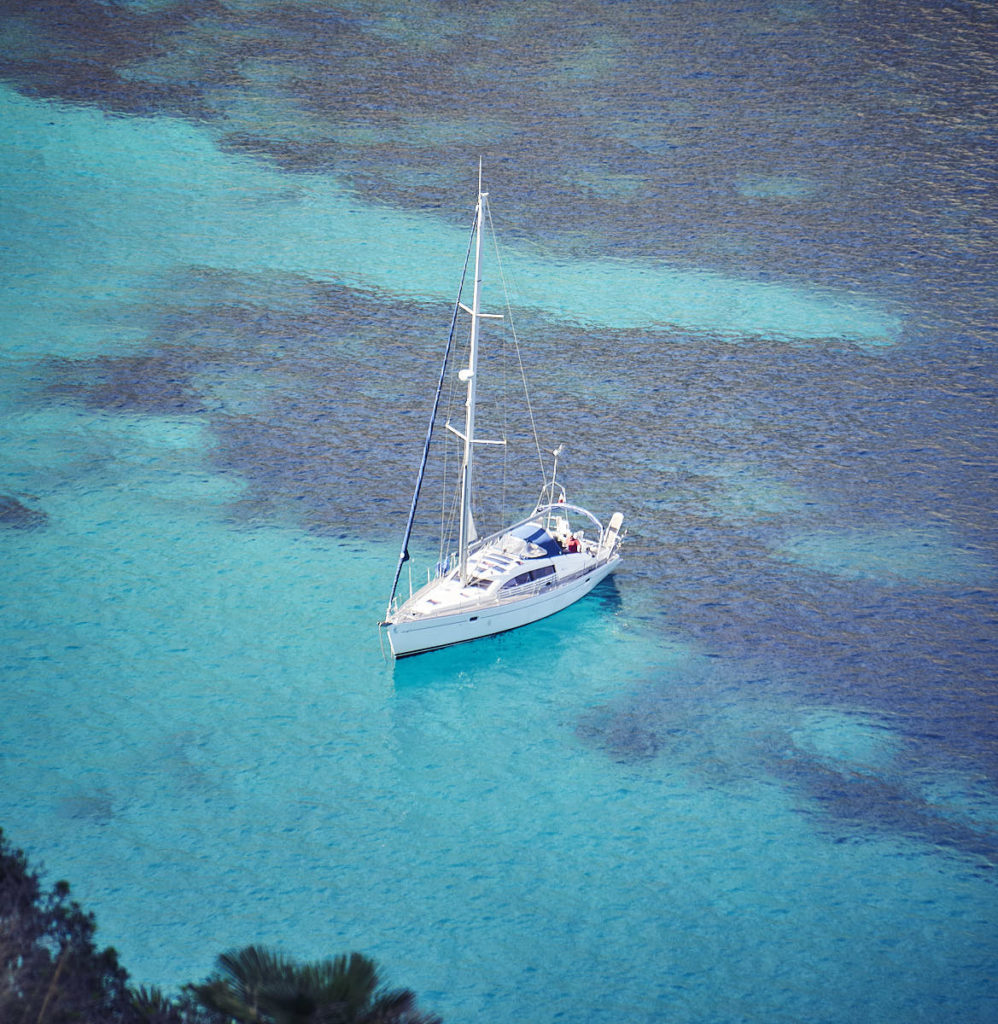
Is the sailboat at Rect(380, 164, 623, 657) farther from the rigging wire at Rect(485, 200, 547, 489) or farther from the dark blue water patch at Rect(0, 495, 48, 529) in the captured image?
the dark blue water patch at Rect(0, 495, 48, 529)

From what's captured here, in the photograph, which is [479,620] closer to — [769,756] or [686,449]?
[769,756]

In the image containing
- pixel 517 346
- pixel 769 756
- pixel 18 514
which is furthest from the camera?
pixel 517 346

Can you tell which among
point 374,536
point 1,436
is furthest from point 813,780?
point 1,436

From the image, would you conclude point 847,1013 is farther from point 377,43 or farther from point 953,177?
point 377,43

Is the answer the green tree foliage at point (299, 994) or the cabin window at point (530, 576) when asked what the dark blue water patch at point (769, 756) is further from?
the green tree foliage at point (299, 994)

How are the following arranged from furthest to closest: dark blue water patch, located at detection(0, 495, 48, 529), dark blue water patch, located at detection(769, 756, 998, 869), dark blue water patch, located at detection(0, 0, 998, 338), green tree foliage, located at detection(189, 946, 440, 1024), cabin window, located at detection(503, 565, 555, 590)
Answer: dark blue water patch, located at detection(0, 0, 998, 338)
dark blue water patch, located at detection(0, 495, 48, 529)
cabin window, located at detection(503, 565, 555, 590)
dark blue water patch, located at detection(769, 756, 998, 869)
green tree foliage, located at detection(189, 946, 440, 1024)

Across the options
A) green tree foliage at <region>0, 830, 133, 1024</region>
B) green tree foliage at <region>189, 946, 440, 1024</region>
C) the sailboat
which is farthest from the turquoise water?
green tree foliage at <region>189, 946, 440, 1024</region>

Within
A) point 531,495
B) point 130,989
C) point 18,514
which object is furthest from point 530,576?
point 130,989
